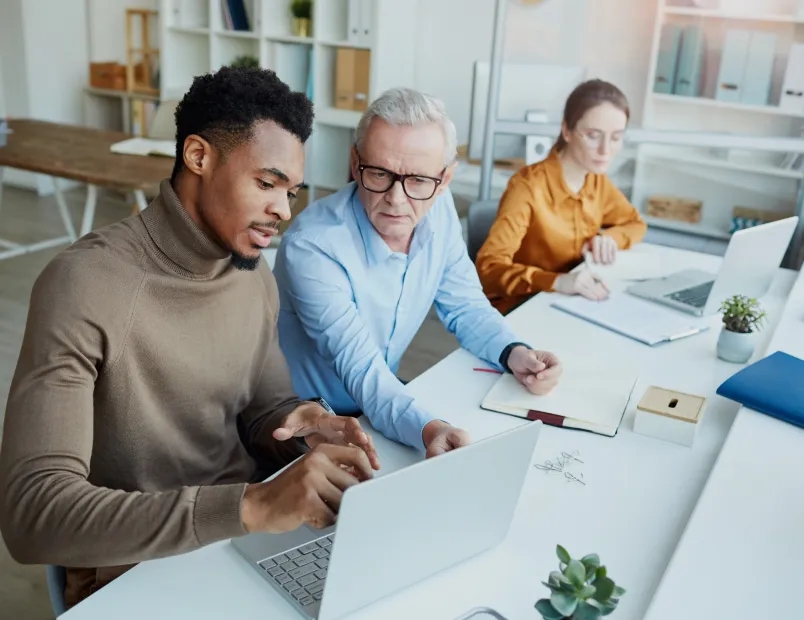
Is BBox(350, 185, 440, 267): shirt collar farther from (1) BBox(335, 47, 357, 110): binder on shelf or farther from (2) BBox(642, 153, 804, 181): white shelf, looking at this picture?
(1) BBox(335, 47, 357, 110): binder on shelf

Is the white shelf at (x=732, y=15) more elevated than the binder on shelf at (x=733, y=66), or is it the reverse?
the white shelf at (x=732, y=15)

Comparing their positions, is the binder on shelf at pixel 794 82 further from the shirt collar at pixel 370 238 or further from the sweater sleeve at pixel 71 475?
the sweater sleeve at pixel 71 475

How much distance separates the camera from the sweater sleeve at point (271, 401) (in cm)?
158

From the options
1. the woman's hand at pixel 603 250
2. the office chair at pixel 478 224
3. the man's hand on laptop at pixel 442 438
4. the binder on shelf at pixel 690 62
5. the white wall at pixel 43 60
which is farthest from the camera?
the white wall at pixel 43 60

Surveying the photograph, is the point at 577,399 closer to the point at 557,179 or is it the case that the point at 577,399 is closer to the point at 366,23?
the point at 557,179

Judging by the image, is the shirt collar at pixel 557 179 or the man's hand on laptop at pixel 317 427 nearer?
the man's hand on laptop at pixel 317 427

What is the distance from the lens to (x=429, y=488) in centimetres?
100

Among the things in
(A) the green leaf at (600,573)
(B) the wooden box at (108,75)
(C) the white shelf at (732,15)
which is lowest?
(A) the green leaf at (600,573)

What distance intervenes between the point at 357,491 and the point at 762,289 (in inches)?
72.2

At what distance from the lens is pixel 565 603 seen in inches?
33.6

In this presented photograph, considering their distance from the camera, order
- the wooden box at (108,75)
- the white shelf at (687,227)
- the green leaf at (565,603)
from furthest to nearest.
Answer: the wooden box at (108,75)
the white shelf at (687,227)
the green leaf at (565,603)

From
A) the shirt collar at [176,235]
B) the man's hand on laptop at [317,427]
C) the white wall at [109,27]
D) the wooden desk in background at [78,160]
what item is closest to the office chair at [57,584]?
the man's hand on laptop at [317,427]

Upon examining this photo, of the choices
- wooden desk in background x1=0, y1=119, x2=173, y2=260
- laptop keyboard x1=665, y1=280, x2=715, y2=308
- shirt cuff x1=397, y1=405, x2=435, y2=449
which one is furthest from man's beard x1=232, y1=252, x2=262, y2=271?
wooden desk in background x1=0, y1=119, x2=173, y2=260

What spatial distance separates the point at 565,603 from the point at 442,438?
0.59 metres
